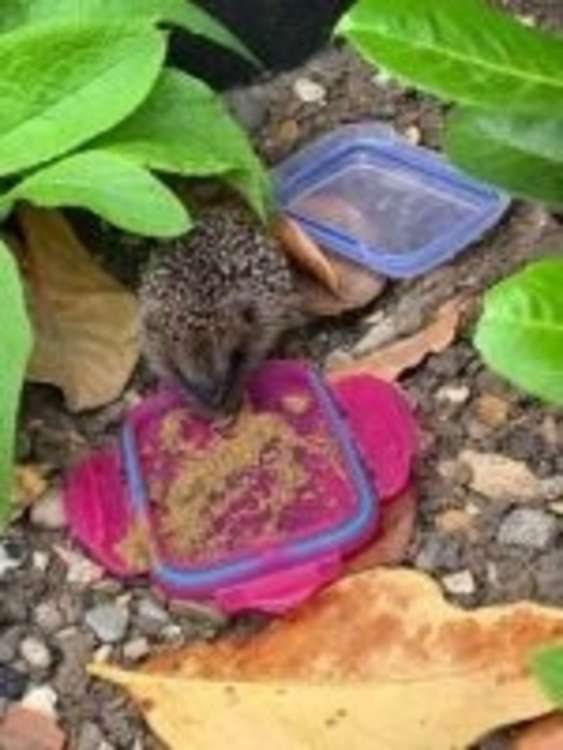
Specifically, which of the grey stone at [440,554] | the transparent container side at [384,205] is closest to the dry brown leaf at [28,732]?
the grey stone at [440,554]

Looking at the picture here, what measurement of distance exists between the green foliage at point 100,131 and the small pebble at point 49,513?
421 mm

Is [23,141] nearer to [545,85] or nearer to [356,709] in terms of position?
[356,709]

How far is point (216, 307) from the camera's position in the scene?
10.0 feet

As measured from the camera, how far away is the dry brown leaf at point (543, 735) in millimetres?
2500

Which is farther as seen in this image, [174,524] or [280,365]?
[280,365]

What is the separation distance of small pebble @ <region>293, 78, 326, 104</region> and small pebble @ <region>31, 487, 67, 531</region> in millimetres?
980

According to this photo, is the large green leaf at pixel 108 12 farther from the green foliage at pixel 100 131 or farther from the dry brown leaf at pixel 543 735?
the dry brown leaf at pixel 543 735

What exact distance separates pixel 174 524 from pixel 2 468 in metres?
0.34

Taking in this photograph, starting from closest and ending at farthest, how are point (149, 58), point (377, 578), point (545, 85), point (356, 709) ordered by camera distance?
point (545, 85)
point (356, 709)
point (377, 578)
point (149, 58)

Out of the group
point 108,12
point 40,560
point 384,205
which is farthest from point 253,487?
point 108,12

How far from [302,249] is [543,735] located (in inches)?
39.5

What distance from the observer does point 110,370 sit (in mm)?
3092

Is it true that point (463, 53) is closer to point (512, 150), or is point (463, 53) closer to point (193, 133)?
point (512, 150)

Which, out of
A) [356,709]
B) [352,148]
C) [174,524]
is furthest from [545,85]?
[352,148]
